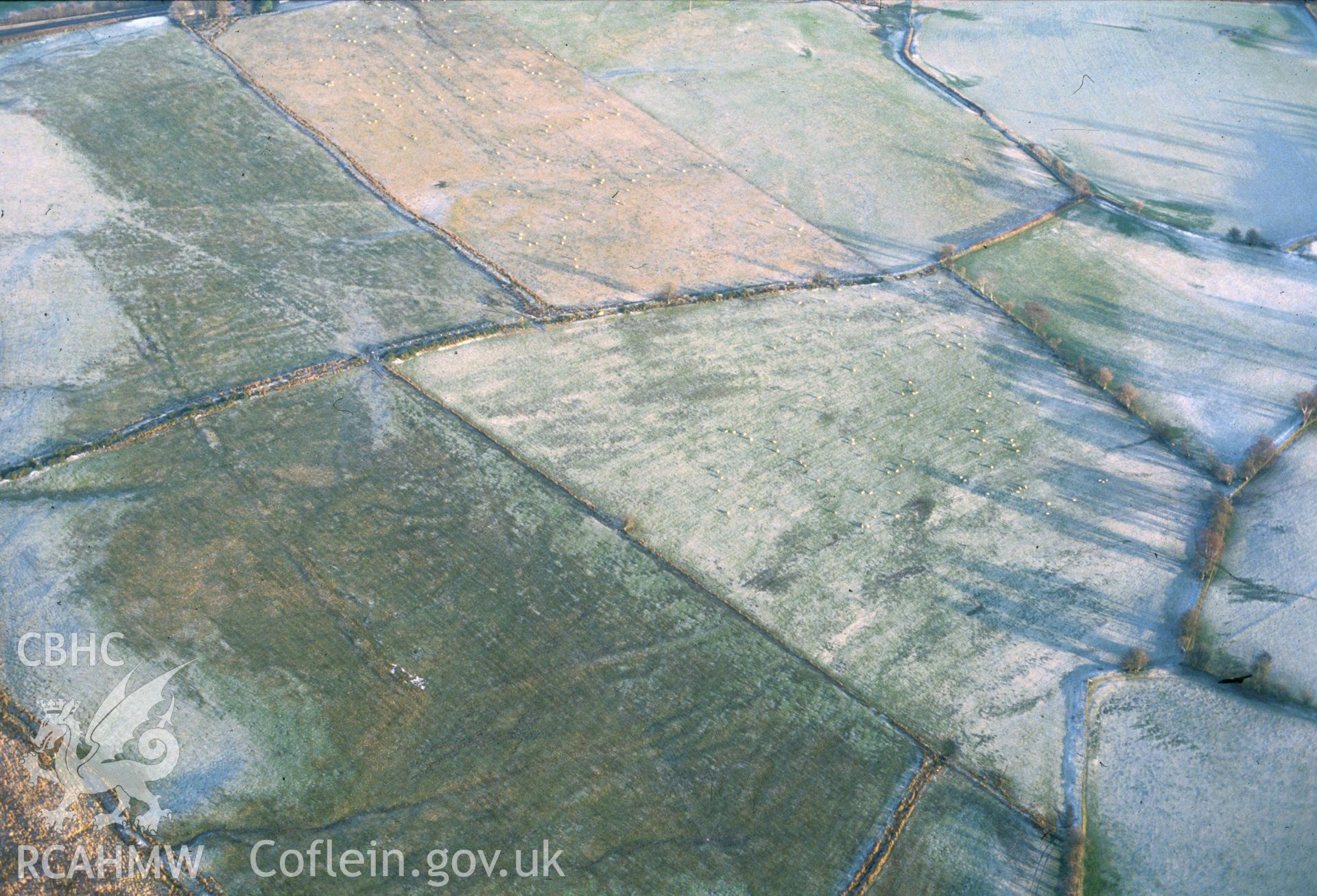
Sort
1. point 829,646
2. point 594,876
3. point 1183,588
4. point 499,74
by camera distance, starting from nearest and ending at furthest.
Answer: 1. point 594,876
2. point 829,646
3. point 1183,588
4. point 499,74

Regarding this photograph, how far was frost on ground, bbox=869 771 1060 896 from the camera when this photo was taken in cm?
3120

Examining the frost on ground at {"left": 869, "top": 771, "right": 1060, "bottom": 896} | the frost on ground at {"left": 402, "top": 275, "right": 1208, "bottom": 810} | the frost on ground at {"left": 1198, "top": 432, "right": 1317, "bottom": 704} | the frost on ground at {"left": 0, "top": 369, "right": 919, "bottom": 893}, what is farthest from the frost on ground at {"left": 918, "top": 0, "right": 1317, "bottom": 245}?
the frost on ground at {"left": 0, "top": 369, "right": 919, "bottom": 893}

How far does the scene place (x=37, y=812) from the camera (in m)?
30.9

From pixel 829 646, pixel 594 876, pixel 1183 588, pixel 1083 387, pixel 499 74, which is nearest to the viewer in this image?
pixel 594 876

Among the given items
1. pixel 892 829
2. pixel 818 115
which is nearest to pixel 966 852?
pixel 892 829

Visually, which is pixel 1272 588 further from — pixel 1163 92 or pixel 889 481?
pixel 1163 92

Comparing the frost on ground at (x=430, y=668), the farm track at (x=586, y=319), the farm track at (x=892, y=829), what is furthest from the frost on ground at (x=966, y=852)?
the frost on ground at (x=430, y=668)

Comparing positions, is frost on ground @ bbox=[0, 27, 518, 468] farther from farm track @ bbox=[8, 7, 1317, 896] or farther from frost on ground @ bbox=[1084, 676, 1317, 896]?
frost on ground @ bbox=[1084, 676, 1317, 896]

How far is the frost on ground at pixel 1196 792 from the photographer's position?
104ft

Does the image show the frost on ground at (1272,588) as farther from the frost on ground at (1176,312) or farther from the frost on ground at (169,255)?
the frost on ground at (169,255)

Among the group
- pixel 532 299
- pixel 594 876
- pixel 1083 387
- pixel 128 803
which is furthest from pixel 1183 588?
pixel 128 803

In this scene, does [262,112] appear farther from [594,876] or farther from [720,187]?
[594,876]

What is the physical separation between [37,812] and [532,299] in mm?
29251

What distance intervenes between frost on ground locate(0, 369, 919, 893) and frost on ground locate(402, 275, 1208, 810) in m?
2.31
